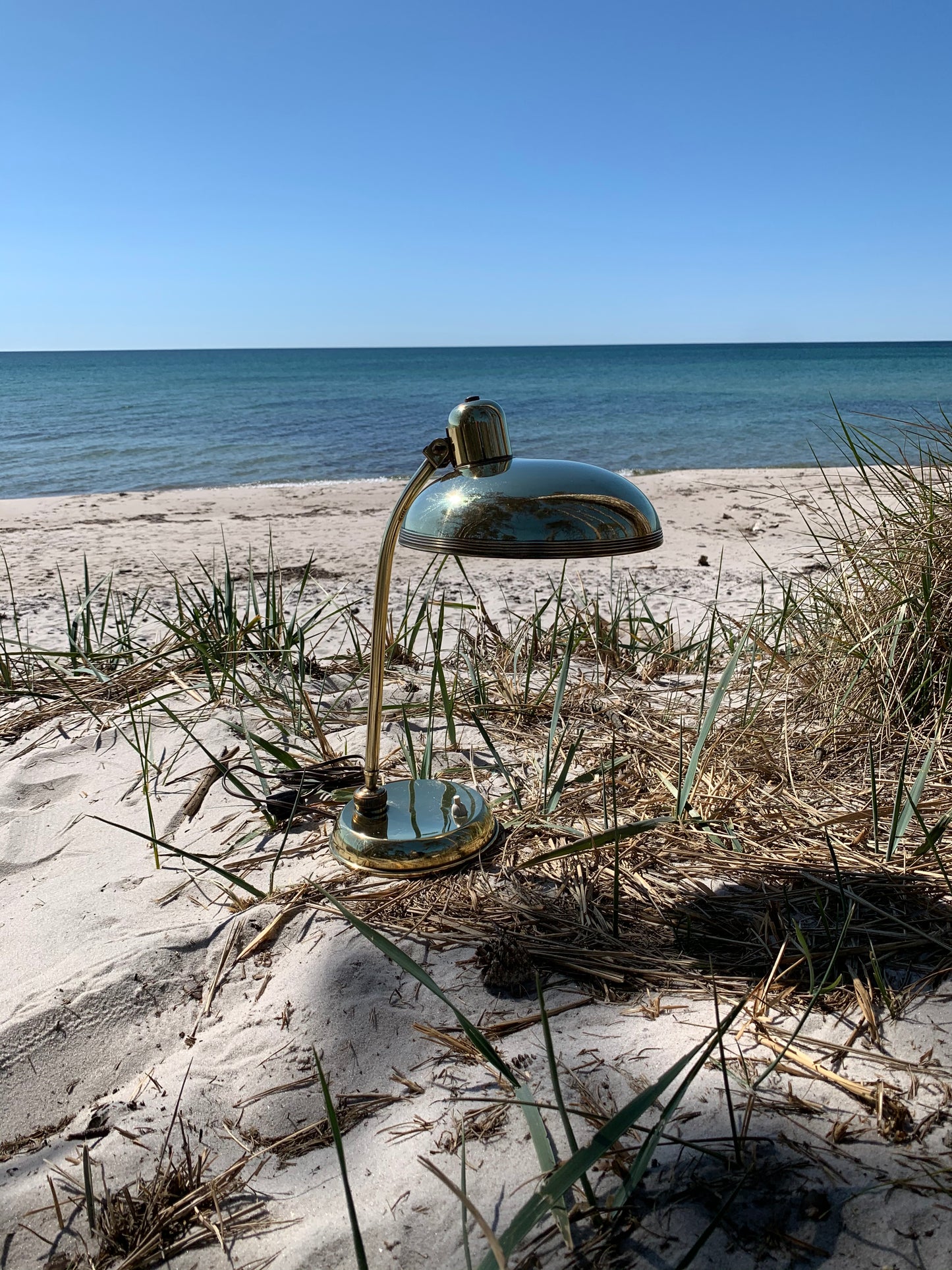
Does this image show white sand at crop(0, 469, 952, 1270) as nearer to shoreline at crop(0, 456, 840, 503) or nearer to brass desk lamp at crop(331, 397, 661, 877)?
brass desk lamp at crop(331, 397, 661, 877)

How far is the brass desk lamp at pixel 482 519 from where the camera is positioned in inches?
46.8

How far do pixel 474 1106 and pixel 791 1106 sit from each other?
0.43 metres

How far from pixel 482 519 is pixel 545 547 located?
0.12 metres

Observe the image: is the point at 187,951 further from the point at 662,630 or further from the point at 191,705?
the point at 662,630

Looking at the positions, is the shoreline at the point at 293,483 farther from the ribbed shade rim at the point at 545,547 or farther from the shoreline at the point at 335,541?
the ribbed shade rim at the point at 545,547

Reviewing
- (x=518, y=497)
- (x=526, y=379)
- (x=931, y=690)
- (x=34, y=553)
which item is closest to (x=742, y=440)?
(x=34, y=553)

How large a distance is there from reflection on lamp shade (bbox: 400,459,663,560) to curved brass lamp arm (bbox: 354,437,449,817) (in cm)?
13

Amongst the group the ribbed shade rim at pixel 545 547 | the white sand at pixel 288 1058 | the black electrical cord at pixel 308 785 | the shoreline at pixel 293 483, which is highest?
the ribbed shade rim at pixel 545 547

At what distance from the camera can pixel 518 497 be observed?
1221 millimetres

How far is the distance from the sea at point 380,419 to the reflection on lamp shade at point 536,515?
40.4 inches

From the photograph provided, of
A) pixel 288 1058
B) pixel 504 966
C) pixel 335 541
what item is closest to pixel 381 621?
pixel 504 966

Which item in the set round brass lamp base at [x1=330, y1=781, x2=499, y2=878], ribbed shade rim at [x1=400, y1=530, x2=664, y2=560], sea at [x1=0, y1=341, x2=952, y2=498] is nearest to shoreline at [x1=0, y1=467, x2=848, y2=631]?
sea at [x1=0, y1=341, x2=952, y2=498]

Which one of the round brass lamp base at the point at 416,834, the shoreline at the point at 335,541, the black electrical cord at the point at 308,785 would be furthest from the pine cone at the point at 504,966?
the shoreline at the point at 335,541

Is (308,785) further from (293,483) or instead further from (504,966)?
(293,483)
